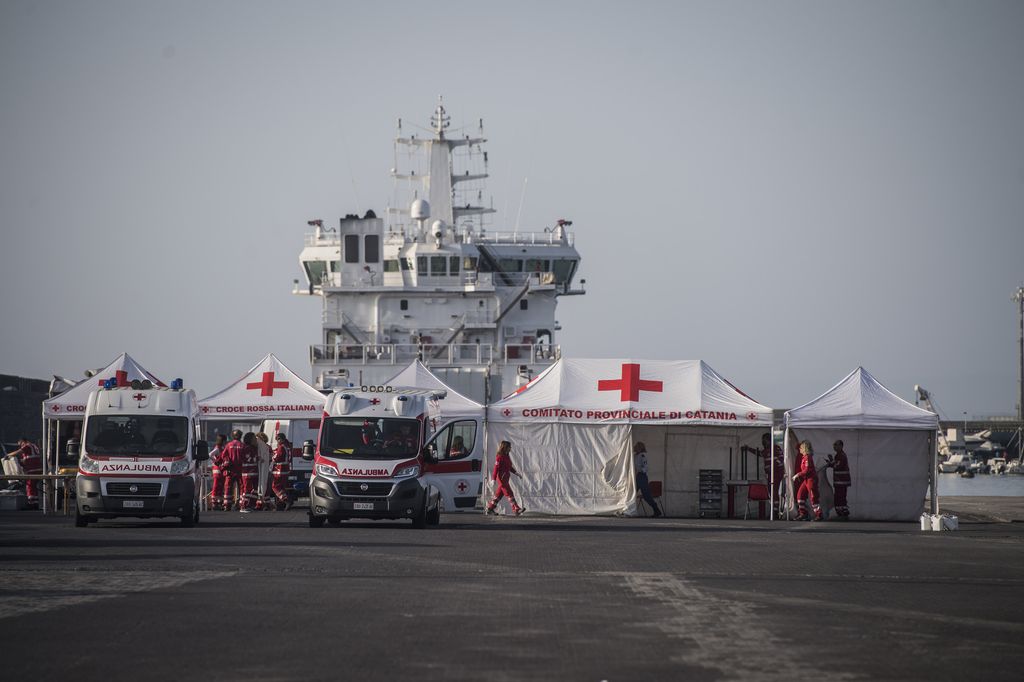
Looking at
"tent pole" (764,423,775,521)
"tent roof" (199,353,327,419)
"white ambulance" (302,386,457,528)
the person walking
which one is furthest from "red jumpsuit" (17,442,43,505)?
"tent pole" (764,423,775,521)

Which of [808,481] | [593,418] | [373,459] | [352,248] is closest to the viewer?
[373,459]

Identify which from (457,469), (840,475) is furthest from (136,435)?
(840,475)

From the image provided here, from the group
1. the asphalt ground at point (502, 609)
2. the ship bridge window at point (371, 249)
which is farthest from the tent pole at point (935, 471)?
the ship bridge window at point (371, 249)

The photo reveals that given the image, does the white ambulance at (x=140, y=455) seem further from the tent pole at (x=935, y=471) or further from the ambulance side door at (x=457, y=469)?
the tent pole at (x=935, y=471)

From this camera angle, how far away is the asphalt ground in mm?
9133

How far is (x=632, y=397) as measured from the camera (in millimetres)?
30156

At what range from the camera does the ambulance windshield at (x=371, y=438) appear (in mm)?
24406

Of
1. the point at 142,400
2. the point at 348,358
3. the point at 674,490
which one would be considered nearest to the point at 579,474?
the point at 674,490

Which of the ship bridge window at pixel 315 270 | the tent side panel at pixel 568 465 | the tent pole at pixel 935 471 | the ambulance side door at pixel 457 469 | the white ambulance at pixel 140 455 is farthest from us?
the ship bridge window at pixel 315 270

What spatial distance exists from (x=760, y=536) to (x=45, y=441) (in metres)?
17.1

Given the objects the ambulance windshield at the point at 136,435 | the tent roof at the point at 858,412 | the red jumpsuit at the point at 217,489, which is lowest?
the red jumpsuit at the point at 217,489

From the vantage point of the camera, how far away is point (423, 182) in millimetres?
55219

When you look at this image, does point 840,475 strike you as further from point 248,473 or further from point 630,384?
point 248,473

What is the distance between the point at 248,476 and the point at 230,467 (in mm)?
559
